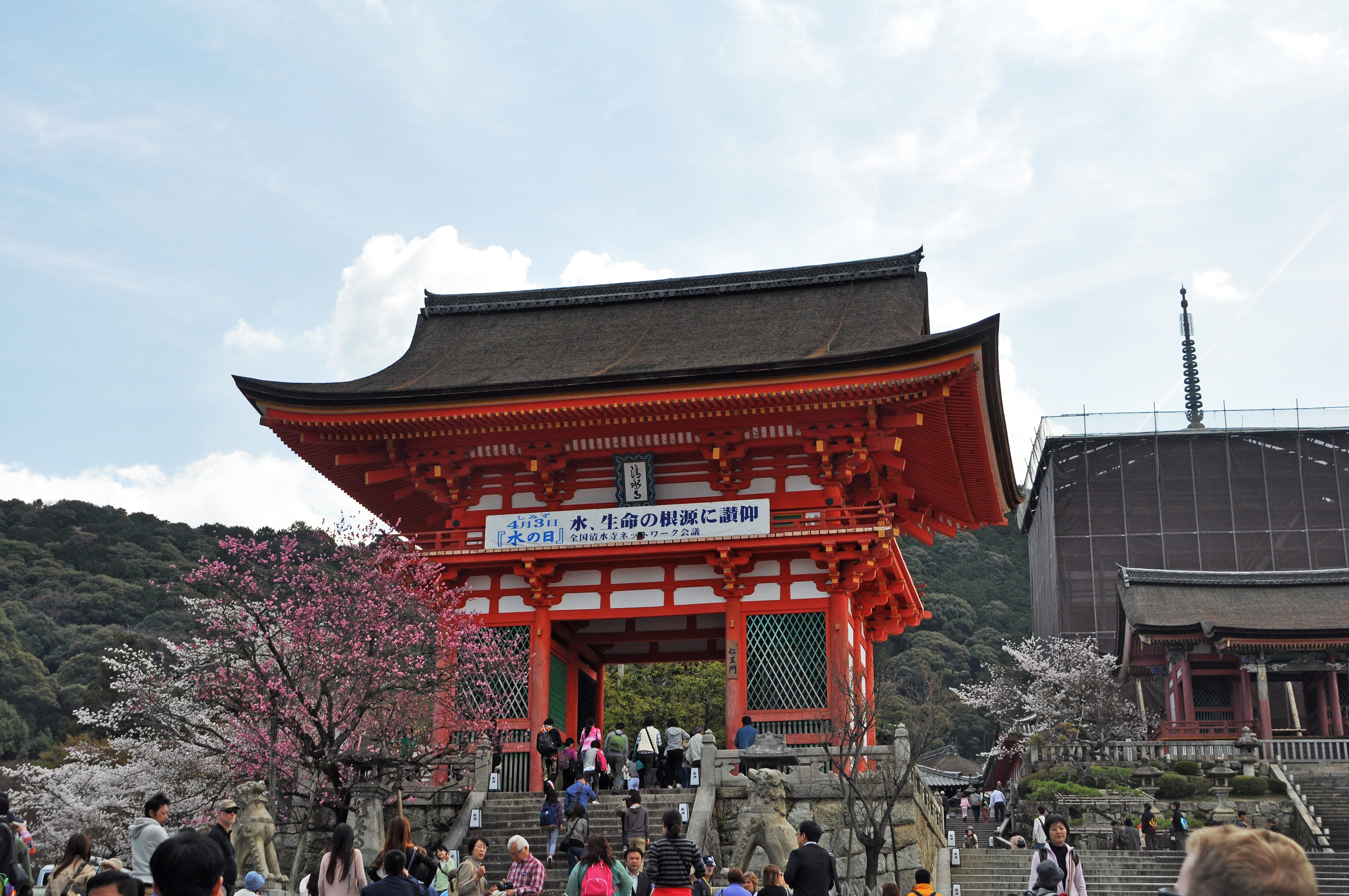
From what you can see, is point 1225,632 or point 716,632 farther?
point 1225,632

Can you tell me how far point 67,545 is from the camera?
238ft

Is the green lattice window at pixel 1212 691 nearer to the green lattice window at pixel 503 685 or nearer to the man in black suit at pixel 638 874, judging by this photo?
the green lattice window at pixel 503 685

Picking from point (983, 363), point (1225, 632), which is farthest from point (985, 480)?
point (1225, 632)

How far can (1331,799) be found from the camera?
29.8m

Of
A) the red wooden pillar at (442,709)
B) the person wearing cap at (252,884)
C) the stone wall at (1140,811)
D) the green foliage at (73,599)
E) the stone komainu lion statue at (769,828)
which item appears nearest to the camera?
the person wearing cap at (252,884)

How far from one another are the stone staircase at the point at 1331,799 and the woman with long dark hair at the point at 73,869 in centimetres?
2632

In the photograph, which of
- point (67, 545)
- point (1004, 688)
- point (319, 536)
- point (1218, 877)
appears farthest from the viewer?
point (67, 545)

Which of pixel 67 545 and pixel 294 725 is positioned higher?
pixel 67 545

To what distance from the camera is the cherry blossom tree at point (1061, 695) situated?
40594mm

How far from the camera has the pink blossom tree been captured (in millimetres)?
16438

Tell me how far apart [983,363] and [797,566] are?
186 inches

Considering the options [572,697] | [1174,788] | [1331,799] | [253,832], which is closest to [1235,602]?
[1331,799]

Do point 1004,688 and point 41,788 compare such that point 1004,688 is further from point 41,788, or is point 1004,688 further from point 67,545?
point 67,545

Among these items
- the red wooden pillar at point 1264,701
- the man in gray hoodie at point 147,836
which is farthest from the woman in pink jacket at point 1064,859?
the red wooden pillar at point 1264,701
